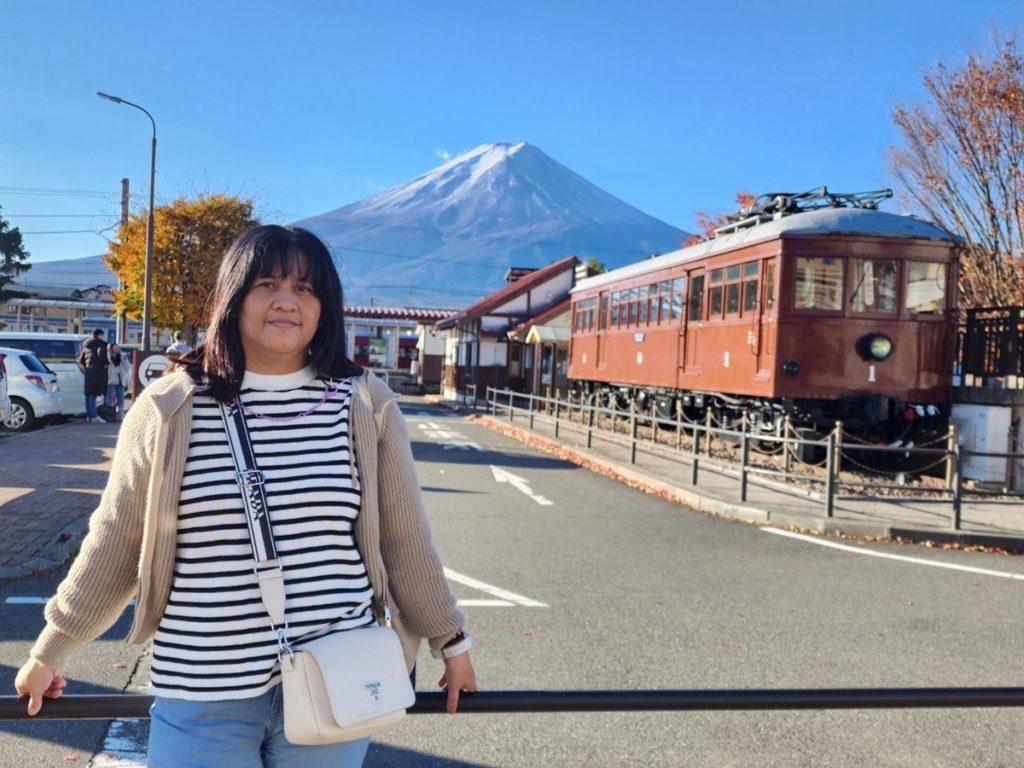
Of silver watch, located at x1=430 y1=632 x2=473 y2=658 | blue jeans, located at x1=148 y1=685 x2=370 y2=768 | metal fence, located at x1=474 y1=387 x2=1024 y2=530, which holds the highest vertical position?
silver watch, located at x1=430 y1=632 x2=473 y2=658

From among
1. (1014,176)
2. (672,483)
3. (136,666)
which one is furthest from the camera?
(1014,176)

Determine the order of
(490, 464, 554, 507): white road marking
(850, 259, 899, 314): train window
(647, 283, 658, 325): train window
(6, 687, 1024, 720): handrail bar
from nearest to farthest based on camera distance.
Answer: (6, 687, 1024, 720): handrail bar, (490, 464, 554, 507): white road marking, (850, 259, 899, 314): train window, (647, 283, 658, 325): train window

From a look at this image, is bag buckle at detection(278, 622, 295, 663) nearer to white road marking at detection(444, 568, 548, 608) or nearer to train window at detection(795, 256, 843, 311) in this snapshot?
white road marking at detection(444, 568, 548, 608)

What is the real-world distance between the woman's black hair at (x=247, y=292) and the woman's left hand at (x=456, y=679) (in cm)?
69

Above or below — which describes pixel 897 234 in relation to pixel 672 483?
above

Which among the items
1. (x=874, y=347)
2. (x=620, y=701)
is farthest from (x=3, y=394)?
(x=620, y=701)

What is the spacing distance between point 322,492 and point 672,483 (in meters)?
10.7

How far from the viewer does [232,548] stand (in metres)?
1.89

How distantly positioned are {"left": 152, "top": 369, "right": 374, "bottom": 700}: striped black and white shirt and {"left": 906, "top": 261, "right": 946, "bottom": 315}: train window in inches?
524

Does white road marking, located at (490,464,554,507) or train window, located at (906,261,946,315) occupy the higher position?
train window, located at (906,261,946,315)

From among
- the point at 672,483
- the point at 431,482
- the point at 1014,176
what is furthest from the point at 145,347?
the point at 1014,176

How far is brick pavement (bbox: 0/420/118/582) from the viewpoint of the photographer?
706 centimetres

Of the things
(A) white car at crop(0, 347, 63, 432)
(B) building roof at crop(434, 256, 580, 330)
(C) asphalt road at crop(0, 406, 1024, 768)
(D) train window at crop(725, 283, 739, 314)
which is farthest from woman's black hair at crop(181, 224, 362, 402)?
(B) building roof at crop(434, 256, 580, 330)

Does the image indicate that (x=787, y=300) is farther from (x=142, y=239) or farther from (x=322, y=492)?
(x=142, y=239)
